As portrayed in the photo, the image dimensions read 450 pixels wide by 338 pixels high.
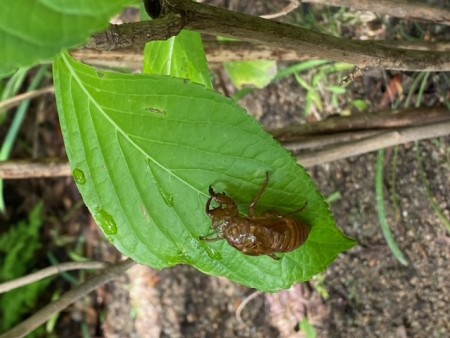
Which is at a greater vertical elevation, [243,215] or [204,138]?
[204,138]

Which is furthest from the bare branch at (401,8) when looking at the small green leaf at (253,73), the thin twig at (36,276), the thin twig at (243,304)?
the thin twig at (243,304)

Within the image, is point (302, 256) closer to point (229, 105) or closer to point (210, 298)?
point (229, 105)

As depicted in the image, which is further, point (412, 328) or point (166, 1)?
point (412, 328)

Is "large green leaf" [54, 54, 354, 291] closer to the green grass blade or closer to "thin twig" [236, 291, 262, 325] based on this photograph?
the green grass blade

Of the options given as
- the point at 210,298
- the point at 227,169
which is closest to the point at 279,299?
the point at 210,298

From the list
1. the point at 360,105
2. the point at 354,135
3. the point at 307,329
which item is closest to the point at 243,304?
the point at 307,329
